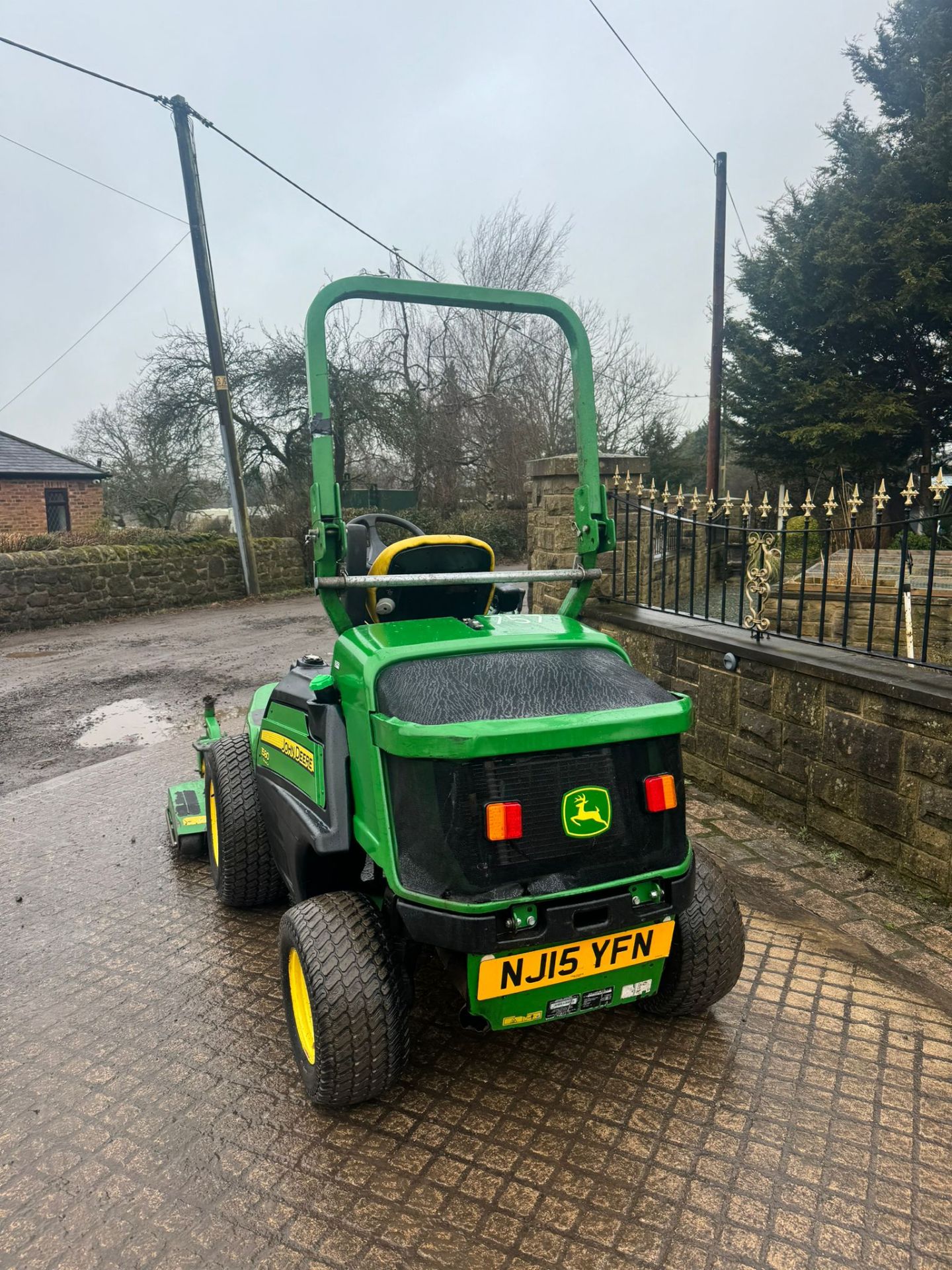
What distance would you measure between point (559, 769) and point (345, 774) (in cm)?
76

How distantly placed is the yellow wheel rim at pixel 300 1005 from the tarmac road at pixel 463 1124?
166 millimetres

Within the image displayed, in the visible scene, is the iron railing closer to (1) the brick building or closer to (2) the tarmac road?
(2) the tarmac road

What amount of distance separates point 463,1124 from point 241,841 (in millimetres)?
1604

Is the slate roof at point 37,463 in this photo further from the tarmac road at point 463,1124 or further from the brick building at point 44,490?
the tarmac road at point 463,1124

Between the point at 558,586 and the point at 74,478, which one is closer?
the point at 558,586

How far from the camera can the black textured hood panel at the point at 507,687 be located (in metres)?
2.29

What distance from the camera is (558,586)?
645 cm

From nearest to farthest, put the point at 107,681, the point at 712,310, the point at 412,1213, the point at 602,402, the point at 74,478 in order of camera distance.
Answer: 1. the point at 412,1213
2. the point at 107,681
3. the point at 712,310
4. the point at 74,478
5. the point at 602,402

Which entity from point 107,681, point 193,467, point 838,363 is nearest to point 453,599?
point 107,681

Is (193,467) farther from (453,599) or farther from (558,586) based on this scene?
(453,599)

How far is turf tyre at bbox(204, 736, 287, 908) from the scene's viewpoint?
3529mm

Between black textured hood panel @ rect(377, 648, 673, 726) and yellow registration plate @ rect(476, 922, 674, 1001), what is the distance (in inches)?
25.1

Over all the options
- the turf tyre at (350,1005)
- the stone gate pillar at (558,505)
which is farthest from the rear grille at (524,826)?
the stone gate pillar at (558,505)

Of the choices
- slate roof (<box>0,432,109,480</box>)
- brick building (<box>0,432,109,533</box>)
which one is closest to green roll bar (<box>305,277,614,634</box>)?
brick building (<box>0,432,109,533</box>)
